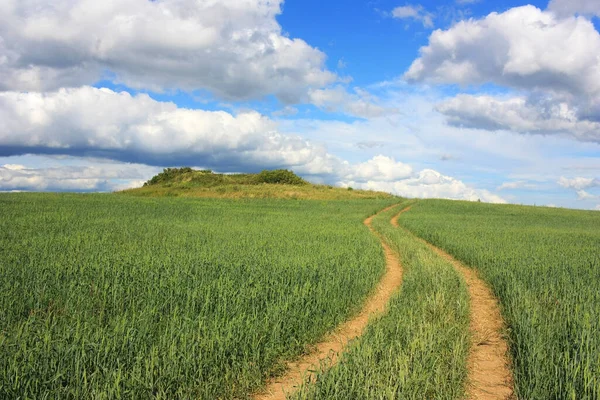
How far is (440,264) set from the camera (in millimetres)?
13922

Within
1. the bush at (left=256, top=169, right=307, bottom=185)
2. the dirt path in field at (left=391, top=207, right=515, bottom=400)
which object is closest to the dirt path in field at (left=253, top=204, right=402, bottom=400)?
the dirt path in field at (left=391, top=207, right=515, bottom=400)

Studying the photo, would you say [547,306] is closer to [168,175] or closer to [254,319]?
[254,319]

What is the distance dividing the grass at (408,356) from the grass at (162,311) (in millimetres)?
1290

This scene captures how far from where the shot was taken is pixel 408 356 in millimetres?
6098

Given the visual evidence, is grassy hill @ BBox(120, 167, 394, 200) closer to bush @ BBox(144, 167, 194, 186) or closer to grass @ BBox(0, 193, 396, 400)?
bush @ BBox(144, 167, 194, 186)

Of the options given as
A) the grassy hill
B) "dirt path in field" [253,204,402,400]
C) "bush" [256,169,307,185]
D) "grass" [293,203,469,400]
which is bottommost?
"dirt path in field" [253,204,402,400]

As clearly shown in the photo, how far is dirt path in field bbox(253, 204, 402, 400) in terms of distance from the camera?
18.9ft

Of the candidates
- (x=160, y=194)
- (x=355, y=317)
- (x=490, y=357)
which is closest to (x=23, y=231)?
(x=355, y=317)

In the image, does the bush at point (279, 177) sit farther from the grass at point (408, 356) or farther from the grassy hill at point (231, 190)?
the grass at point (408, 356)

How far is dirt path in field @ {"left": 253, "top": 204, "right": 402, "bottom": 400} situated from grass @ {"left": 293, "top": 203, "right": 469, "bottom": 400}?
0.33 meters

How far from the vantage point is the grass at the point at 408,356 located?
4.96m

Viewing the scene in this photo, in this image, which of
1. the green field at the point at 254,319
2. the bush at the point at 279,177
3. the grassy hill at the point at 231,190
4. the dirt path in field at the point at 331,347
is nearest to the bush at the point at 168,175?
the grassy hill at the point at 231,190

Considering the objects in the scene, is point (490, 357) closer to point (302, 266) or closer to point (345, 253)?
point (302, 266)

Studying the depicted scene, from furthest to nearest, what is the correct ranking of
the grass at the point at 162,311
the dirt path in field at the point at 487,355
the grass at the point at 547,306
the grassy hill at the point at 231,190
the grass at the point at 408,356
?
the grassy hill at the point at 231,190 → the dirt path in field at the point at 487,355 → the grass at the point at 547,306 → the grass at the point at 162,311 → the grass at the point at 408,356
